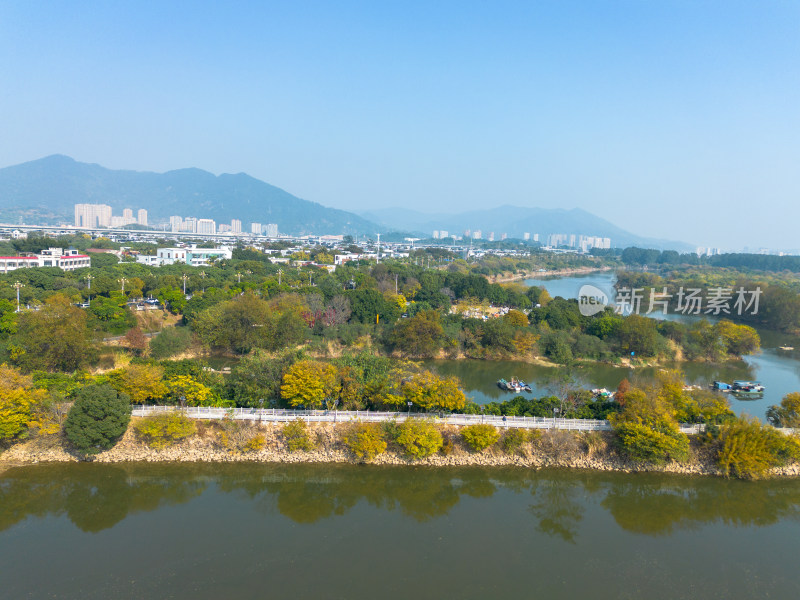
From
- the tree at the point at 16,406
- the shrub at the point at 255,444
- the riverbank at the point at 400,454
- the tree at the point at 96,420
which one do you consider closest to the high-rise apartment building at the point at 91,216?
the tree at the point at 16,406

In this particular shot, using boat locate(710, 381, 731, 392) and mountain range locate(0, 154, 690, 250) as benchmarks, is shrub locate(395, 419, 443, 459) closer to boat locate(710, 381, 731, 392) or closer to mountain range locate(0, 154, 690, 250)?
boat locate(710, 381, 731, 392)

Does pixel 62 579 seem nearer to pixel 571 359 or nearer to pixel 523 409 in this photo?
pixel 523 409

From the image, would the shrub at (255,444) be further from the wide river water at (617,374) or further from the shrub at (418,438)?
the wide river water at (617,374)

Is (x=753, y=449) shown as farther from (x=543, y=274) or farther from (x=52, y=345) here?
(x=543, y=274)

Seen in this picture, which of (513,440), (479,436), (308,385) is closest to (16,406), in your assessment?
(308,385)

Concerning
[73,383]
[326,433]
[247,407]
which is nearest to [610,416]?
[326,433]

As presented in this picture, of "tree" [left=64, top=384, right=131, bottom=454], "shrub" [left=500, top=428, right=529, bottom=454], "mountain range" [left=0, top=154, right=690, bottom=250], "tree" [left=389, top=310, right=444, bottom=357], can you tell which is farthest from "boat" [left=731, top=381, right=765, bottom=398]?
"mountain range" [left=0, top=154, right=690, bottom=250]
